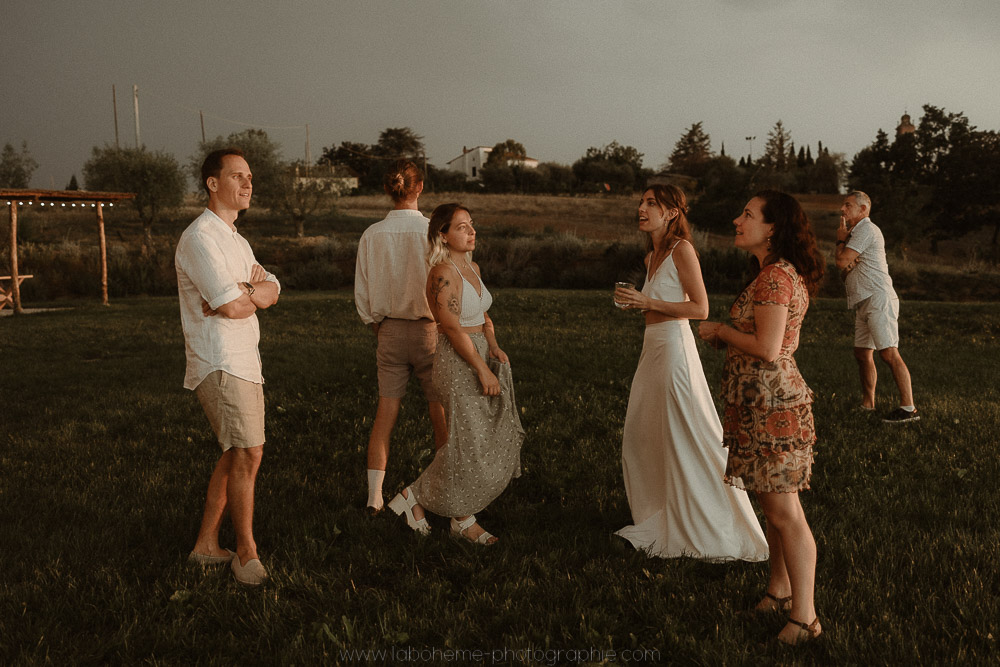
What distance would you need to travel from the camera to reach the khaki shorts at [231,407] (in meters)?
3.81

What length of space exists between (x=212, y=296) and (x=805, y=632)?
11.7 ft

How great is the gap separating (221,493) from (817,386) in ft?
26.0

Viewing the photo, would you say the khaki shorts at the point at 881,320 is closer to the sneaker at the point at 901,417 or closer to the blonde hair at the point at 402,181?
the sneaker at the point at 901,417

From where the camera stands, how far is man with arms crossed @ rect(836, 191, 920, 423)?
7.66 meters

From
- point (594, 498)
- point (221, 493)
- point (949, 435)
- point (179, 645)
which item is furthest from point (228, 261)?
point (949, 435)

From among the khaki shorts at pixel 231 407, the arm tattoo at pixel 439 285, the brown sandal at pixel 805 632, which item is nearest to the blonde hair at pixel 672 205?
the arm tattoo at pixel 439 285

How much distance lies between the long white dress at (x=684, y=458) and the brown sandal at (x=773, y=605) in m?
0.60

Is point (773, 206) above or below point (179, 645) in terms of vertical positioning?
above

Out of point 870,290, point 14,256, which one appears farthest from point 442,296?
point 14,256

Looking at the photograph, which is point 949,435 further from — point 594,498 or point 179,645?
point 179,645

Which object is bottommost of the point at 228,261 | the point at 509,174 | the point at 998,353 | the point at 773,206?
the point at 998,353

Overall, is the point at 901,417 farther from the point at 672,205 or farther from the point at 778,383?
the point at 778,383

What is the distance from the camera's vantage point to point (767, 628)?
353cm

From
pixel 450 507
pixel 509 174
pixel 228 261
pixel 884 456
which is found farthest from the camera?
pixel 509 174
